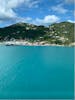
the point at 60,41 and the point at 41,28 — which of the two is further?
the point at 41,28

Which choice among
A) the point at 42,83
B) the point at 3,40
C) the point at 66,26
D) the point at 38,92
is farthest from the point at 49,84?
the point at 66,26

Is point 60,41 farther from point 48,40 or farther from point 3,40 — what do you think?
point 3,40

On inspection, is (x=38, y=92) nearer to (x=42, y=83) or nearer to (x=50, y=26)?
(x=42, y=83)

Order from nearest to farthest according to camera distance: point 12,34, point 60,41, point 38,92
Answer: point 38,92 < point 60,41 < point 12,34

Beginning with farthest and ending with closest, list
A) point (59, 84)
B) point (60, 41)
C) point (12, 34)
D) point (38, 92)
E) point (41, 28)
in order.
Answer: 1. point (41, 28)
2. point (12, 34)
3. point (60, 41)
4. point (59, 84)
5. point (38, 92)

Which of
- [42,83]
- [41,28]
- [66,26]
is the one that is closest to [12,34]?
[41,28]

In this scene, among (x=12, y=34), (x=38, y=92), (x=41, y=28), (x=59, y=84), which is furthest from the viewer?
(x=41, y=28)

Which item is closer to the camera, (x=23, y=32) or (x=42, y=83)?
(x=42, y=83)

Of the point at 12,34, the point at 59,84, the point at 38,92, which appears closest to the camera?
the point at 38,92

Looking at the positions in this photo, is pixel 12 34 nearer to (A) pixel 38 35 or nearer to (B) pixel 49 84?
(A) pixel 38 35
